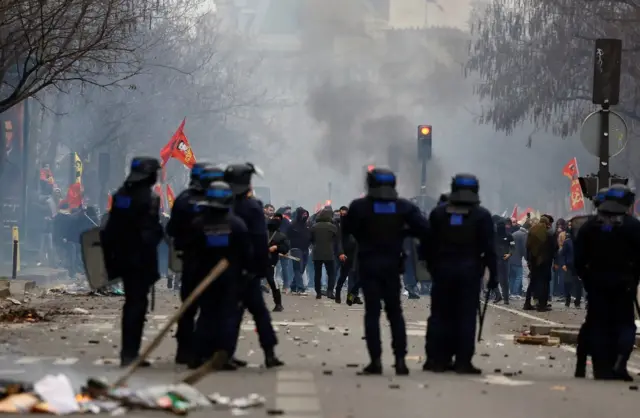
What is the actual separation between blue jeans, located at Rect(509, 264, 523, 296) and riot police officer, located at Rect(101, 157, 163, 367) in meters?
22.6

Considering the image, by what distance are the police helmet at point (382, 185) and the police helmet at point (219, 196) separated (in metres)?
1.13

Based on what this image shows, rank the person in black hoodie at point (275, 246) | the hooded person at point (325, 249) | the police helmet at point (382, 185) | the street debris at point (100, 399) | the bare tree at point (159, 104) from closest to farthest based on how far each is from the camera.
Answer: the street debris at point (100, 399) → the police helmet at point (382, 185) → the person in black hoodie at point (275, 246) → the hooded person at point (325, 249) → the bare tree at point (159, 104)

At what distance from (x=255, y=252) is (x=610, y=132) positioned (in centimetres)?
784

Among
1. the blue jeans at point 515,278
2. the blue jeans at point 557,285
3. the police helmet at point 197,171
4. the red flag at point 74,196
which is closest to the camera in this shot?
the police helmet at point 197,171

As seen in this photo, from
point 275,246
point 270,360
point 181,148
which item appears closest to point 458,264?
point 270,360

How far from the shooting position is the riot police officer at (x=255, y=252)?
14.9 meters

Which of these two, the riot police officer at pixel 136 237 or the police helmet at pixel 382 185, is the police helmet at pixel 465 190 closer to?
the police helmet at pixel 382 185

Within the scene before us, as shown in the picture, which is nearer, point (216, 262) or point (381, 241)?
point (216, 262)

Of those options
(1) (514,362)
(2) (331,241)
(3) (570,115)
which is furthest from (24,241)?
(1) (514,362)

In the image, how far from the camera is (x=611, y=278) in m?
15.0

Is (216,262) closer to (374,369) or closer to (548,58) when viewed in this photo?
(374,369)

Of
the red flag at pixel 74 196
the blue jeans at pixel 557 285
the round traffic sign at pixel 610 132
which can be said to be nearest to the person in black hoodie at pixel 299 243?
the blue jeans at pixel 557 285

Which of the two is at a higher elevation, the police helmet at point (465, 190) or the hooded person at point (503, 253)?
the police helmet at point (465, 190)

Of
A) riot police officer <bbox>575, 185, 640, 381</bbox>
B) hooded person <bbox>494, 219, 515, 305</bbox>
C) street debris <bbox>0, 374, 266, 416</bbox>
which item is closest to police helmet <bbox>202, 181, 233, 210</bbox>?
street debris <bbox>0, 374, 266, 416</bbox>
